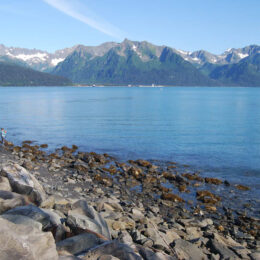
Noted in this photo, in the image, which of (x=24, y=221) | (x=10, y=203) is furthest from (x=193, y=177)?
(x=24, y=221)

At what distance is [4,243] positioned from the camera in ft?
18.8

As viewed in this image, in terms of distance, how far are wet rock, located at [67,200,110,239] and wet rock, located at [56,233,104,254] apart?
3.15 feet

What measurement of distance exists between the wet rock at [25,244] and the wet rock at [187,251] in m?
6.21

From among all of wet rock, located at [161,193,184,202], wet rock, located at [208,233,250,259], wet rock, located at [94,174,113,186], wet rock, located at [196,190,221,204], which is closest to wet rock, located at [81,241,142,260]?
wet rock, located at [208,233,250,259]

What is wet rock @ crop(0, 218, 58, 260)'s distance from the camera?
570cm

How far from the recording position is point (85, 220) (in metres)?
9.65

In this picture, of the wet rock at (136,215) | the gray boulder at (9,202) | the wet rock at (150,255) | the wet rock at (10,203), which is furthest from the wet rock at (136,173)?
the wet rock at (150,255)

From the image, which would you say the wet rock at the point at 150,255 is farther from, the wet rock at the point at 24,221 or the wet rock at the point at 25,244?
the wet rock at the point at 24,221

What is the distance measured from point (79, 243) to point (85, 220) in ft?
5.11

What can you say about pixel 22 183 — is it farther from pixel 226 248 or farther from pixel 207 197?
pixel 207 197

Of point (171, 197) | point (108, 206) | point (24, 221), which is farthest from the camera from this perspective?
point (171, 197)

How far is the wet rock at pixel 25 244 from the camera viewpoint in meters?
5.70

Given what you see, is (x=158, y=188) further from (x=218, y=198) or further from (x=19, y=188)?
(x=19, y=188)

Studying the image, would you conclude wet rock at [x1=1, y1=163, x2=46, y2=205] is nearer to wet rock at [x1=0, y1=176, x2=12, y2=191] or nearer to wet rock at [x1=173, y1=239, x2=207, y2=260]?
wet rock at [x1=0, y1=176, x2=12, y2=191]
